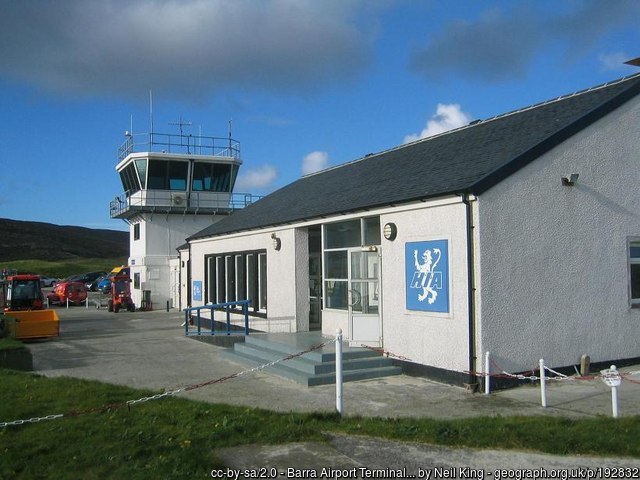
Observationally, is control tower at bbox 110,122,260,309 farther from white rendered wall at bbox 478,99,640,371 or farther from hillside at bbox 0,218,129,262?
hillside at bbox 0,218,129,262

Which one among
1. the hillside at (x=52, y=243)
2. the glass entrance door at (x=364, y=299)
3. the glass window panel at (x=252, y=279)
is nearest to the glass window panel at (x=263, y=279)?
the glass window panel at (x=252, y=279)

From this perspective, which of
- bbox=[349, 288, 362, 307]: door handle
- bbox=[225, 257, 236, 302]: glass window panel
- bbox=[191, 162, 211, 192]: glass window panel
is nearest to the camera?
bbox=[349, 288, 362, 307]: door handle

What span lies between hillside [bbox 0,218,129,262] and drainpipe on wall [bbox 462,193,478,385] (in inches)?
3782

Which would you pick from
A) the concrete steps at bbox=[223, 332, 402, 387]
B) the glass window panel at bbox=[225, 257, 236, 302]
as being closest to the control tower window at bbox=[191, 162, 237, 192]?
the glass window panel at bbox=[225, 257, 236, 302]

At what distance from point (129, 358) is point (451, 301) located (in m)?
8.63

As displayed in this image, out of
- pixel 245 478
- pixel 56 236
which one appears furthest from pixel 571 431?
pixel 56 236

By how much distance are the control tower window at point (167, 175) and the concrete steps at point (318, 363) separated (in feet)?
70.6

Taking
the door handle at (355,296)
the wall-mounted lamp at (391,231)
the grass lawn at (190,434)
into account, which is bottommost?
the grass lawn at (190,434)

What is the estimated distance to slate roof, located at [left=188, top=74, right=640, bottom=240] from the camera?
34.7ft

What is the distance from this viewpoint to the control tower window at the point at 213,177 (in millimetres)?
34125

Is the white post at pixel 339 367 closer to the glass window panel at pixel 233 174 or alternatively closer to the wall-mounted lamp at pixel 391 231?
the wall-mounted lamp at pixel 391 231

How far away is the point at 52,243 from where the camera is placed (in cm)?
10744

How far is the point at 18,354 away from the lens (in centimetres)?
1312

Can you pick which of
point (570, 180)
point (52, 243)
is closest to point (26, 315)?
point (570, 180)
